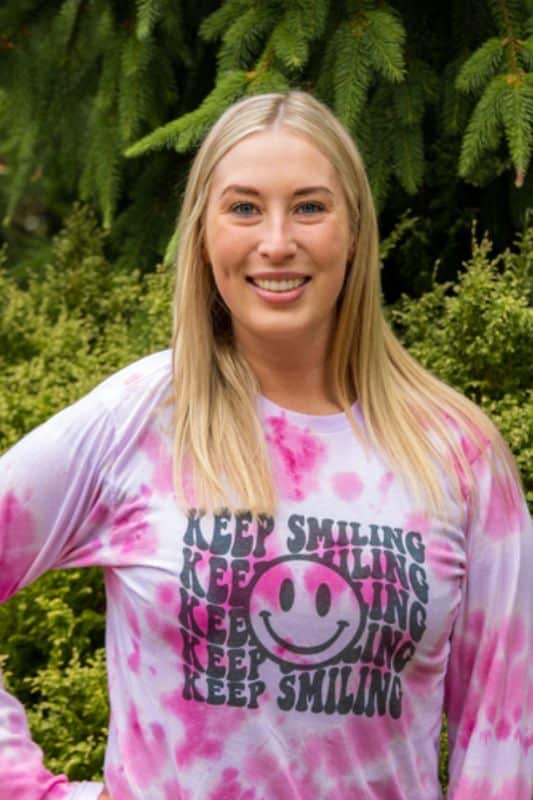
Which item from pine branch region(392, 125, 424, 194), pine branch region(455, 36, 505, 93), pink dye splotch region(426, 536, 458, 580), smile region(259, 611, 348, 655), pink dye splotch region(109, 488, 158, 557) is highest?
pine branch region(455, 36, 505, 93)

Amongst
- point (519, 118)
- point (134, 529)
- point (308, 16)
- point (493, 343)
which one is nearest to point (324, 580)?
point (134, 529)

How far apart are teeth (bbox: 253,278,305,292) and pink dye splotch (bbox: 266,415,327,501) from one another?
0.71 ft

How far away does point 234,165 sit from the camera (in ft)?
7.52

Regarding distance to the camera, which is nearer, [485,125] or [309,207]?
[309,207]

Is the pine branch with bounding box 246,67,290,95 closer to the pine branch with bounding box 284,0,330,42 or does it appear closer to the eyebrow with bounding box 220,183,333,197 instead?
the pine branch with bounding box 284,0,330,42

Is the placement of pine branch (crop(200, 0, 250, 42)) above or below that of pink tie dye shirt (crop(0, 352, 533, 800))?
above

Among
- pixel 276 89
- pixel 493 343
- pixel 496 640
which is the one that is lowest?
pixel 496 640

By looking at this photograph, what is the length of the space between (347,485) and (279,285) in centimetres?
34

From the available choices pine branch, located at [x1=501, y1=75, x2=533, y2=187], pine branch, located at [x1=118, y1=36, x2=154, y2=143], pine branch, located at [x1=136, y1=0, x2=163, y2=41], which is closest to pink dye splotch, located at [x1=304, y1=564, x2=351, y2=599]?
pine branch, located at [x1=501, y1=75, x2=533, y2=187]

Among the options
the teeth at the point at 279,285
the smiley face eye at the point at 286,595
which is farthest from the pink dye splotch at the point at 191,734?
the teeth at the point at 279,285

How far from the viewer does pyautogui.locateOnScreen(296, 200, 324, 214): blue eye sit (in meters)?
2.28

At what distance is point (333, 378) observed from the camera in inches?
95.1

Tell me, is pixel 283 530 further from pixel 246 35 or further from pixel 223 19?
pixel 223 19

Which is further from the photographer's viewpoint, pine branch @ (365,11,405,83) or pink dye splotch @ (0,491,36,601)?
pine branch @ (365,11,405,83)
